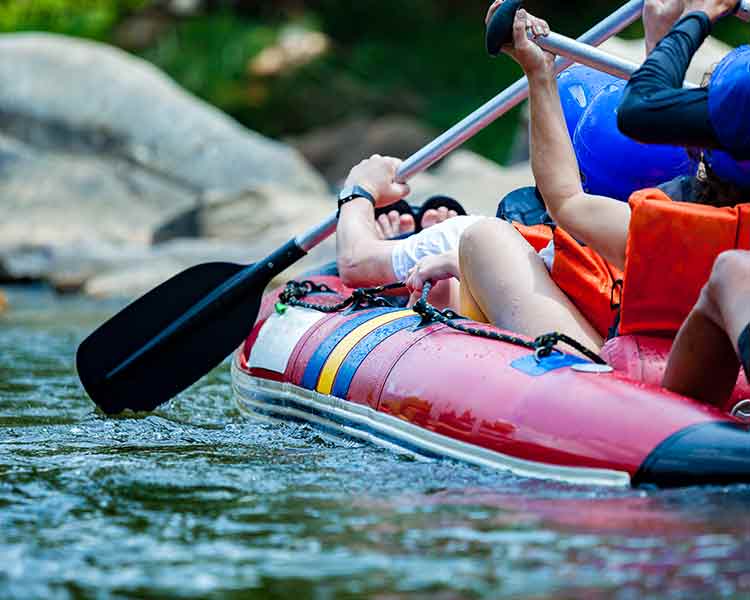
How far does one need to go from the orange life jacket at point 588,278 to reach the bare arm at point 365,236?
2.56 ft

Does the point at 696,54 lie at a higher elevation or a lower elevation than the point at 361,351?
higher

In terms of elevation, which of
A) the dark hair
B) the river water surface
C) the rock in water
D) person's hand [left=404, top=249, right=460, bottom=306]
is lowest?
the river water surface

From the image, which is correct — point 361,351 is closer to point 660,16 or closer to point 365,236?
point 365,236

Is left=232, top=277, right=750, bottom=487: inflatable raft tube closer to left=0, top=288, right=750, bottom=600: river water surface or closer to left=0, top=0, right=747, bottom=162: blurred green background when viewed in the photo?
left=0, top=288, right=750, bottom=600: river water surface

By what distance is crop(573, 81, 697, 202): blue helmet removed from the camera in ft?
9.84

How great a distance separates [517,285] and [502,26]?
54 cm

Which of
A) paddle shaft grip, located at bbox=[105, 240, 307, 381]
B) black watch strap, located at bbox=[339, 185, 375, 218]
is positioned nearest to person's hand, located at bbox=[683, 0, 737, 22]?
black watch strap, located at bbox=[339, 185, 375, 218]

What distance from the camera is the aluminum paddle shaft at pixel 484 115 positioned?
3.23 m

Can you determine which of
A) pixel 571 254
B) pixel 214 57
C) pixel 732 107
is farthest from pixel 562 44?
pixel 214 57

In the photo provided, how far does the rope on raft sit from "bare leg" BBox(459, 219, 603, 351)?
0.27 feet

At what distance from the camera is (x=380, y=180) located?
383 cm

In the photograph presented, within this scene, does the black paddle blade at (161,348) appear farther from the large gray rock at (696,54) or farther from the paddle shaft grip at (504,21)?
the large gray rock at (696,54)

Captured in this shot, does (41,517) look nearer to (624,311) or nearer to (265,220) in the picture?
(624,311)

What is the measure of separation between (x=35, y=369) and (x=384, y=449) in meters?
2.38
